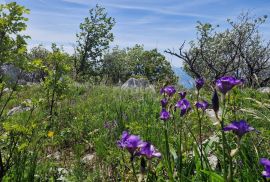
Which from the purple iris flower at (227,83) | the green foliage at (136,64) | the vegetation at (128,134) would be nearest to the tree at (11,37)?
the vegetation at (128,134)

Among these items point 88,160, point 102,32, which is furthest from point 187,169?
point 102,32

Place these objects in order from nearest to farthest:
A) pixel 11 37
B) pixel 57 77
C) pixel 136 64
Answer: pixel 11 37
pixel 57 77
pixel 136 64

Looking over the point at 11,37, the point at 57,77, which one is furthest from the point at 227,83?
the point at 57,77

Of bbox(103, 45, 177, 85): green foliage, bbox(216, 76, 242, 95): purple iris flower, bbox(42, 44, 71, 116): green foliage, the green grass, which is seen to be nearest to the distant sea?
the green grass

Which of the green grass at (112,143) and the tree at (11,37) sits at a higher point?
the tree at (11,37)

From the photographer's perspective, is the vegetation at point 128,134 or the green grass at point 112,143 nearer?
the vegetation at point 128,134

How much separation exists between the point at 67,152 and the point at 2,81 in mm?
2228

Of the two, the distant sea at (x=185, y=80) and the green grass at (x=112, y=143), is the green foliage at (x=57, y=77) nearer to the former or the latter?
the green grass at (x=112, y=143)

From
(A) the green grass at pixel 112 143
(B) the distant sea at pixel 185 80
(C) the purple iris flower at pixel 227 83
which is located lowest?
(A) the green grass at pixel 112 143

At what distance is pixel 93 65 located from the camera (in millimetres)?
50094

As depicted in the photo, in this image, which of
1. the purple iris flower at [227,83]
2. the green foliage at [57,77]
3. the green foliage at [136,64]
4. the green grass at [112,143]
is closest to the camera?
the purple iris flower at [227,83]

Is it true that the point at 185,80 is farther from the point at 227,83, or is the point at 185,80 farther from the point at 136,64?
the point at 136,64

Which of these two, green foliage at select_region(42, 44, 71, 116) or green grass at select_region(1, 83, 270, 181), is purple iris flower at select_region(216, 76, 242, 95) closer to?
green grass at select_region(1, 83, 270, 181)

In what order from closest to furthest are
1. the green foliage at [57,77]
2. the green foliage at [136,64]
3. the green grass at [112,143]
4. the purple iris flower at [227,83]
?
the purple iris flower at [227,83]
the green grass at [112,143]
the green foliage at [57,77]
the green foliage at [136,64]
